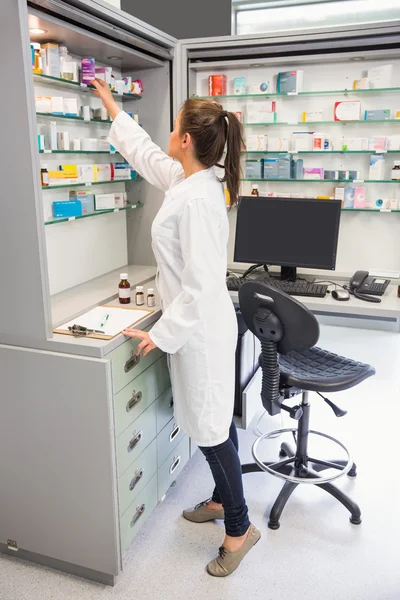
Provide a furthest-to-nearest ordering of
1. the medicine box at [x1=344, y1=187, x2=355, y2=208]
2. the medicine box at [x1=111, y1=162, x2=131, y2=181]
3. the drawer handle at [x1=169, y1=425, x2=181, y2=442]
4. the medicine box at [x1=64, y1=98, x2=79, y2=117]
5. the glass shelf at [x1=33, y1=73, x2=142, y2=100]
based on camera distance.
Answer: the medicine box at [x1=344, y1=187, x2=355, y2=208] < the medicine box at [x1=111, y1=162, x2=131, y2=181] < the drawer handle at [x1=169, y1=425, x2=181, y2=442] < the medicine box at [x1=64, y1=98, x2=79, y2=117] < the glass shelf at [x1=33, y1=73, x2=142, y2=100]

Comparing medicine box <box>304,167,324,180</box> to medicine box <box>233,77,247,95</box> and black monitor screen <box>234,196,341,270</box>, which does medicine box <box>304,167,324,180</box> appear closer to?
black monitor screen <box>234,196,341,270</box>

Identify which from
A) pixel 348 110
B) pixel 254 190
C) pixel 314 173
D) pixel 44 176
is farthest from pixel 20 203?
pixel 348 110

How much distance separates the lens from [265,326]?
6.43ft

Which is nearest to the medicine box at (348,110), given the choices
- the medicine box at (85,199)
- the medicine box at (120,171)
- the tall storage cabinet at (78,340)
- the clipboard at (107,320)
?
the tall storage cabinet at (78,340)

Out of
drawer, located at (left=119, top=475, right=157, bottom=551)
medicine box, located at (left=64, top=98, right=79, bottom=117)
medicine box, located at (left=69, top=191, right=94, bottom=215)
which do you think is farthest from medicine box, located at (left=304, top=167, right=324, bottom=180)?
drawer, located at (left=119, top=475, right=157, bottom=551)

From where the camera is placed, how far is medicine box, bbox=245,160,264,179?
9.51 ft

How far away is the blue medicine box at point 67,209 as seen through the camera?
2207mm

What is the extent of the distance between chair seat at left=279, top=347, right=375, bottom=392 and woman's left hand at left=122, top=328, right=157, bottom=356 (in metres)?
0.62

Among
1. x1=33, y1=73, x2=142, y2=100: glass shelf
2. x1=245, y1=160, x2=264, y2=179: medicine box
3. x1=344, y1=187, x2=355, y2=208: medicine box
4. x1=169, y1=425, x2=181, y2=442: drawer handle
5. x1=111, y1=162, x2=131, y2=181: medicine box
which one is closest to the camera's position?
x1=33, y1=73, x2=142, y2=100: glass shelf

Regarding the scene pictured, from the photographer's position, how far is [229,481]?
6.42ft

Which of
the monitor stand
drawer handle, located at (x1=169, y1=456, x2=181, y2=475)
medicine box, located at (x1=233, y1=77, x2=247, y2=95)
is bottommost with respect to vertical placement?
drawer handle, located at (x1=169, y1=456, x2=181, y2=475)

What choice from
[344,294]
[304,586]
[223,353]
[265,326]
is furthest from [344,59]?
[304,586]

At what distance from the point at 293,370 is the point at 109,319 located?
2.63 feet

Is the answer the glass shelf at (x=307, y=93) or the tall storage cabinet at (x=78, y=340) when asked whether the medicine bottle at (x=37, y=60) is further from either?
the glass shelf at (x=307, y=93)
